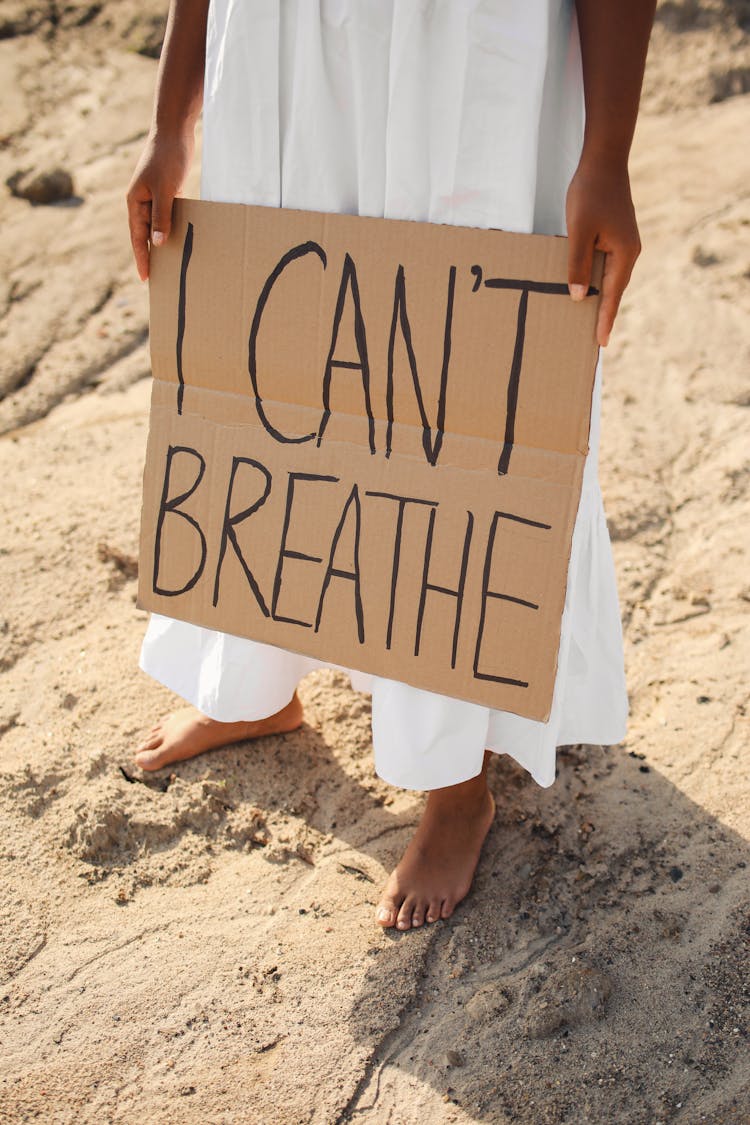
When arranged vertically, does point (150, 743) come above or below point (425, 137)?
below

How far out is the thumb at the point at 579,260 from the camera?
1.08 metres

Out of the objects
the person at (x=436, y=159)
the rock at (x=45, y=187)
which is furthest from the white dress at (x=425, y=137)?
the rock at (x=45, y=187)

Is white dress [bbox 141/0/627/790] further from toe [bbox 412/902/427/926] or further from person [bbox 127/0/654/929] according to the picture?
toe [bbox 412/902/427/926]

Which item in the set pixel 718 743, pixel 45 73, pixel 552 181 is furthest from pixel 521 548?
pixel 45 73

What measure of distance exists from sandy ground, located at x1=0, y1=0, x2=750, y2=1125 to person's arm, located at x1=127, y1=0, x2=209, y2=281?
904 millimetres

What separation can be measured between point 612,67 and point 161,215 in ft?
1.99

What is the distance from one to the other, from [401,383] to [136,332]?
6.55 ft

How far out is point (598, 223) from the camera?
3.52 feet

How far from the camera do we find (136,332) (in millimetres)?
2969

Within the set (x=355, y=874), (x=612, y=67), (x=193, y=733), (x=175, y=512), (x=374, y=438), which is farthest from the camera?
(x=193, y=733)

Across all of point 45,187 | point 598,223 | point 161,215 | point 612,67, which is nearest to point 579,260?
point 598,223

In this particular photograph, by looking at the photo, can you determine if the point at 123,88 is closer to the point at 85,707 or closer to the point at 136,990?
the point at 85,707

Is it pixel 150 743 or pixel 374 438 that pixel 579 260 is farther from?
pixel 150 743

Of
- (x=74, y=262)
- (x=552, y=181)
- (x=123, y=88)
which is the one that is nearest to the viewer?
(x=552, y=181)
